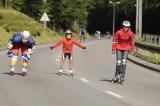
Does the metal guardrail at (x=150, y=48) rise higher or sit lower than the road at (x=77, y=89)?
higher

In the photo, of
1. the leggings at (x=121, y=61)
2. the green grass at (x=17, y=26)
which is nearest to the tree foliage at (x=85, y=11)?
the green grass at (x=17, y=26)

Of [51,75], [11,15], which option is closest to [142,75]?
[51,75]

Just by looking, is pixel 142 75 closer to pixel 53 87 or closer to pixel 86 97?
pixel 53 87

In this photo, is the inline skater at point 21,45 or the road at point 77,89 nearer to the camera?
the road at point 77,89

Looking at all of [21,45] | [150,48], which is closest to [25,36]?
[21,45]

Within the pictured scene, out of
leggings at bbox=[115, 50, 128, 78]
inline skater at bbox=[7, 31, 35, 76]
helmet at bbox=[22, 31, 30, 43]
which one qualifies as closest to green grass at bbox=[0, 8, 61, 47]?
inline skater at bbox=[7, 31, 35, 76]

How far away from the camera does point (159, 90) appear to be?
17.0m

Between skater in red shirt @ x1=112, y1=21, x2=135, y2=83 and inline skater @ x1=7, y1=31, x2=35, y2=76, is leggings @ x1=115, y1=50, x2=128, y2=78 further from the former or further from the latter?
inline skater @ x1=7, y1=31, x2=35, y2=76

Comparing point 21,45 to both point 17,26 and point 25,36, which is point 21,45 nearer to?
point 25,36

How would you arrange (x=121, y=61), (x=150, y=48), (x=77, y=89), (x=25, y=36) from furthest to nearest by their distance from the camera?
1. (x=150, y=48)
2. (x=25, y=36)
3. (x=121, y=61)
4. (x=77, y=89)

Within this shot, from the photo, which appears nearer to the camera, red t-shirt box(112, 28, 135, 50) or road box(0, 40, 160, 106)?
road box(0, 40, 160, 106)

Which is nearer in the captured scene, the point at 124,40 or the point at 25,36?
the point at 124,40

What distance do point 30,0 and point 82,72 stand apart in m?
75.2

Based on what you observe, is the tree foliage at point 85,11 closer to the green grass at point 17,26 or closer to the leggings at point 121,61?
the green grass at point 17,26
